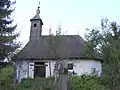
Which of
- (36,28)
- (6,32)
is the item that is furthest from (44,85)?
(36,28)

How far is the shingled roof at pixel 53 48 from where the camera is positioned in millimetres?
27548

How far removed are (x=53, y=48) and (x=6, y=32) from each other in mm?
5690

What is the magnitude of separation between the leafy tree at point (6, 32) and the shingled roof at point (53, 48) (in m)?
2.47

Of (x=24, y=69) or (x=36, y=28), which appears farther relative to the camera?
(x=36, y=28)

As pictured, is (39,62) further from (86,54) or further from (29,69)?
(86,54)

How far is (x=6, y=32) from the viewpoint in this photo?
1014 inches

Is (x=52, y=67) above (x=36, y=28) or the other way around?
the other way around

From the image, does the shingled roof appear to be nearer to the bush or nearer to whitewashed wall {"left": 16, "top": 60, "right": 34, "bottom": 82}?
whitewashed wall {"left": 16, "top": 60, "right": 34, "bottom": 82}

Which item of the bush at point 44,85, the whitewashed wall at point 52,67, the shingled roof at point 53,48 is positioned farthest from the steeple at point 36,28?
the bush at point 44,85

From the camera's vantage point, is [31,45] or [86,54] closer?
[86,54]

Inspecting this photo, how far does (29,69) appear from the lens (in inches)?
1082

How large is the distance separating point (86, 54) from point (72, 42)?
3845 mm

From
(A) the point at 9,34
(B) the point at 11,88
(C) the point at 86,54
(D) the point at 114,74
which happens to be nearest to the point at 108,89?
(D) the point at 114,74

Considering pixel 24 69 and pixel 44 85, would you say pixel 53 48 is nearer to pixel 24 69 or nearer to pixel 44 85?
pixel 24 69
